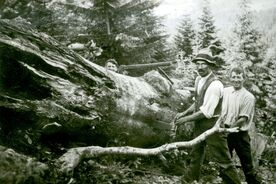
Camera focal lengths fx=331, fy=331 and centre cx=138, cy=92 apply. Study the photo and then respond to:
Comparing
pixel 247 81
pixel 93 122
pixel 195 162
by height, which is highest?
pixel 247 81

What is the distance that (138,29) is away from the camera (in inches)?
128

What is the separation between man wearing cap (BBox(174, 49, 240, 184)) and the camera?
94.1 inches

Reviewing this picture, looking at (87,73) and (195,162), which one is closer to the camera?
(87,73)

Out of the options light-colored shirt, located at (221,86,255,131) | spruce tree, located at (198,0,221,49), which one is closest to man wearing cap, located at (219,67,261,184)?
light-colored shirt, located at (221,86,255,131)

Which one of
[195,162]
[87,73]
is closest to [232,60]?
[195,162]

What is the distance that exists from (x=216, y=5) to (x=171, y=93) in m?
0.95

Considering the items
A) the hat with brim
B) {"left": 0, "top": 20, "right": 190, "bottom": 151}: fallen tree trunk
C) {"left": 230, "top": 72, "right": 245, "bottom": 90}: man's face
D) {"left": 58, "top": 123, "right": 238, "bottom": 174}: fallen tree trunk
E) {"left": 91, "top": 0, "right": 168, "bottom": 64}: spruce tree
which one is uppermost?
{"left": 91, "top": 0, "right": 168, "bottom": 64}: spruce tree

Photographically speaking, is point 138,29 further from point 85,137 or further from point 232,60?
point 85,137

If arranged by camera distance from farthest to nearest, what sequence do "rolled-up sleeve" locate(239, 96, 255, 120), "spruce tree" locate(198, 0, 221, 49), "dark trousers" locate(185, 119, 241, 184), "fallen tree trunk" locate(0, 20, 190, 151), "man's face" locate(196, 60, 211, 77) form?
"spruce tree" locate(198, 0, 221, 49), "rolled-up sleeve" locate(239, 96, 255, 120), "man's face" locate(196, 60, 211, 77), "dark trousers" locate(185, 119, 241, 184), "fallen tree trunk" locate(0, 20, 190, 151)

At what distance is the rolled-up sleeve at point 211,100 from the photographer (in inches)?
94.2

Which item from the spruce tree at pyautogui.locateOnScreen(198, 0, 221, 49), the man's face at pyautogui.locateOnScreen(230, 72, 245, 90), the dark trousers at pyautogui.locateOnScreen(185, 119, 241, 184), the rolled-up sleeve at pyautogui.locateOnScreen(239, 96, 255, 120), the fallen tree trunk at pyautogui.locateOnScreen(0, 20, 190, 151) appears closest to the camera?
the fallen tree trunk at pyautogui.locateOnScreen(0, 20, 190, 151)

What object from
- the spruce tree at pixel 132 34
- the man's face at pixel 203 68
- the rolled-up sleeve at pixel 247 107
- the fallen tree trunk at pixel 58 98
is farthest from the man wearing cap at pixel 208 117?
the spruce tree at pixel 132 34

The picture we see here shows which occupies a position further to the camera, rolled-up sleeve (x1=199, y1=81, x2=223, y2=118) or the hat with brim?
the hat with brim

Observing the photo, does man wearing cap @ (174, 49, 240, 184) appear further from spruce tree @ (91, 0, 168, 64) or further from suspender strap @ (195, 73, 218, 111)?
spruce tree @ (91, 0, 168, 64)
